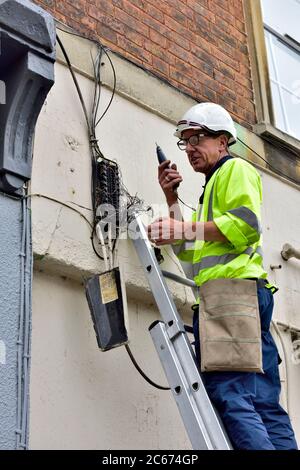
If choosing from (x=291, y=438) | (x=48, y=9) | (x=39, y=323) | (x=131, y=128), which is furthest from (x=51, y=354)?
(x=48, y=9)

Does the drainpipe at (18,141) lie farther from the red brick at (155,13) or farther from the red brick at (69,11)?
the red brick at (155,13)

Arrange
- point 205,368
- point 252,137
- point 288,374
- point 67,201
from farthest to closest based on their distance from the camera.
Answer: point 252,137, point 288,374, point 67,201, point 205,368

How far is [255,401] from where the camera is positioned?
12.6ft

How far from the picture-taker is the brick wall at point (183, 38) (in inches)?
207

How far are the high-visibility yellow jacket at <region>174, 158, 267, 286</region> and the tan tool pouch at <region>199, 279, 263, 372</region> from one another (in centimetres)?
9

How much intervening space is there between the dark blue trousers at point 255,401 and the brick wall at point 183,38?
6.82 ft

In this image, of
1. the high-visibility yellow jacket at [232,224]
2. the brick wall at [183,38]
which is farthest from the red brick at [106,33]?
the high-visibility yellow jacket at [232,224]

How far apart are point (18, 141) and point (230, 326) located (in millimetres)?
1265

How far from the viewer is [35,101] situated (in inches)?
156

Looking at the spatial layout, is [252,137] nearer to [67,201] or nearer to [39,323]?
[67,201]

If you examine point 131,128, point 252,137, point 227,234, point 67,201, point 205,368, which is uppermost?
point 252,137

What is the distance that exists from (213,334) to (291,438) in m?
0.61

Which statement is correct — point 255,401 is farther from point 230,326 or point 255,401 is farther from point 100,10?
point 100,10

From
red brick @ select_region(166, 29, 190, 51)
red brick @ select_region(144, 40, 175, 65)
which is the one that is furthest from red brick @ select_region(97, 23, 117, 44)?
red brick @ select_region(166, 29, 190, 51)
